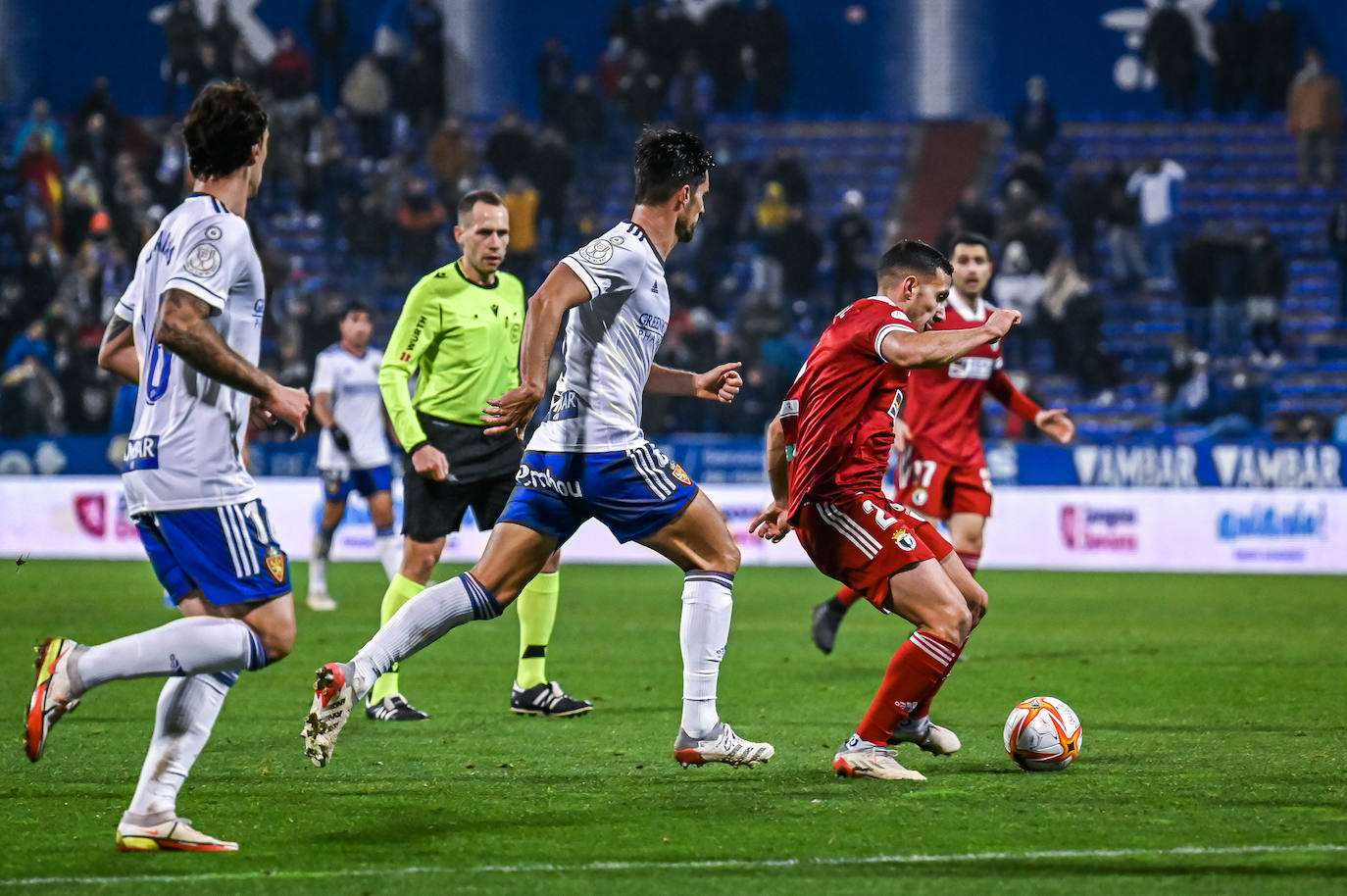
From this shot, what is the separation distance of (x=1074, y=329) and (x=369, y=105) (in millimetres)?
10680

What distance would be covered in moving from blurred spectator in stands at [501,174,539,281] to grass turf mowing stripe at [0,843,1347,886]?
18599 millimetres

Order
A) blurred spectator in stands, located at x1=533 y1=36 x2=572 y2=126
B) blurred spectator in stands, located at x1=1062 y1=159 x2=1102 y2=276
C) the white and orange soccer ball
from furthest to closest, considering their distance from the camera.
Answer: blurred spectator in stands, located at x1=533 y1=36 x2=572 y2=126, blurred spectator in stands, located at x1=1062 y1=159 x2=1102 y2=276, the white and orange soccer ball

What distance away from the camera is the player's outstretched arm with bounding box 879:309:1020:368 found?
19.8 feet

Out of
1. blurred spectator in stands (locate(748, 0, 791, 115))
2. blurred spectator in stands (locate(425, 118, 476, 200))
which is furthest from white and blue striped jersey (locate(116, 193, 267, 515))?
blurred spectator in stands (locate(748, 0, 791, 115))

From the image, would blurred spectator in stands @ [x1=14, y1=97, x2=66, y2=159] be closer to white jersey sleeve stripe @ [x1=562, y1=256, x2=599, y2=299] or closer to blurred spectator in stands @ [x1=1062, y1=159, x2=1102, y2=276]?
blurred spectator in stands @ [x1=1062, y1=159, x2=1102, y2=276]

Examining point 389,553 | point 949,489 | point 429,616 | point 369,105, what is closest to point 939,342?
point 429,616

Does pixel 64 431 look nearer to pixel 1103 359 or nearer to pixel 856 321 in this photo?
pixel 1103 359

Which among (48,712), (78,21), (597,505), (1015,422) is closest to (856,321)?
(597,505)

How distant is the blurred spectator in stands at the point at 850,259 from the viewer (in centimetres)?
2317

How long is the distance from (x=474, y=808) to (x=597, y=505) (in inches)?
47.3

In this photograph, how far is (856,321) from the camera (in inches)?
261

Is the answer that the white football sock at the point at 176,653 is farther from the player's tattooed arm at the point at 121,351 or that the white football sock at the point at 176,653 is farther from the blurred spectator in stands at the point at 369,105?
the blurred spectator in stands at the point at 369,105

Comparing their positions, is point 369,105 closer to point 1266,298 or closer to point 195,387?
point 1266,298

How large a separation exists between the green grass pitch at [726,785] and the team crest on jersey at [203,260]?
5.52 feet
